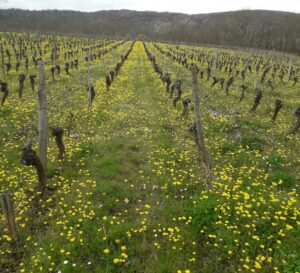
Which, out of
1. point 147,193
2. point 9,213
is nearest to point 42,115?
point 9,213

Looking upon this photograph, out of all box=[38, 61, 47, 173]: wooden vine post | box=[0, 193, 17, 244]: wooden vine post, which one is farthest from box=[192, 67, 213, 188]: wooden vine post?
box=[0, 193, 17, 244]: wooden vine post

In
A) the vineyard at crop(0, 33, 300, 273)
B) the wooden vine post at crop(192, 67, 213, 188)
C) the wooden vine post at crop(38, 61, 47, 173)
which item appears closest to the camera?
the vineyard at crop(0, 33, 300, 273)

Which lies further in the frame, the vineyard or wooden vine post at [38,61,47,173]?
wooden vine post at [38,61,47,173]

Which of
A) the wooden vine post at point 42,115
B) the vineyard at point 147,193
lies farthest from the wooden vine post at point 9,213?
the wooden vine post at point 42,115

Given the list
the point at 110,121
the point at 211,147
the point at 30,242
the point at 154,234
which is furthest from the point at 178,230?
the point at 110,121

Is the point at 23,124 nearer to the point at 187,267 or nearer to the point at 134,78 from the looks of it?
the point at 187,267

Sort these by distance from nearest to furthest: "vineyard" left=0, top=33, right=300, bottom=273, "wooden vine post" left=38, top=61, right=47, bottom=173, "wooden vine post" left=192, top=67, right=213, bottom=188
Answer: "vineyard" left=0, top=33, right=300, bottom=273, "wooden vine post" left=38, top=61, right=47, bottom=173, "wooden vine post" left=192, top=67, right=213, bottom=188

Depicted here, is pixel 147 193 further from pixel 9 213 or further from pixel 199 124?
pixel 9 213

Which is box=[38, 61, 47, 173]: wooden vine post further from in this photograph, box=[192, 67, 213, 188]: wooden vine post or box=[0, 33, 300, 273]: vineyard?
box=[192, 67, 213, 188]: wooden vine post

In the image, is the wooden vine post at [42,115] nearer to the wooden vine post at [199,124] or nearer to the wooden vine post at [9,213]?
the wooden vine post at [9,213]

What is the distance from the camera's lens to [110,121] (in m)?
15.9

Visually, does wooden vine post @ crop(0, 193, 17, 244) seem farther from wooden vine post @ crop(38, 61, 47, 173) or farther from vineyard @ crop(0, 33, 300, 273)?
wooden vine post @ crop(38, 61, 47, 173)

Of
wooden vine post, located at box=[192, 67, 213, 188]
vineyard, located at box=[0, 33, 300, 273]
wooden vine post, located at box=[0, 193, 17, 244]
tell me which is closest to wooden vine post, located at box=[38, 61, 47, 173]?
vineyard, located at box=[0, 33, 300, 273]

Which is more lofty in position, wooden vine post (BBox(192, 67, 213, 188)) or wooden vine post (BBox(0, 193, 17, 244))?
wooden vine post (BBox(192, 67, 213, 188))
